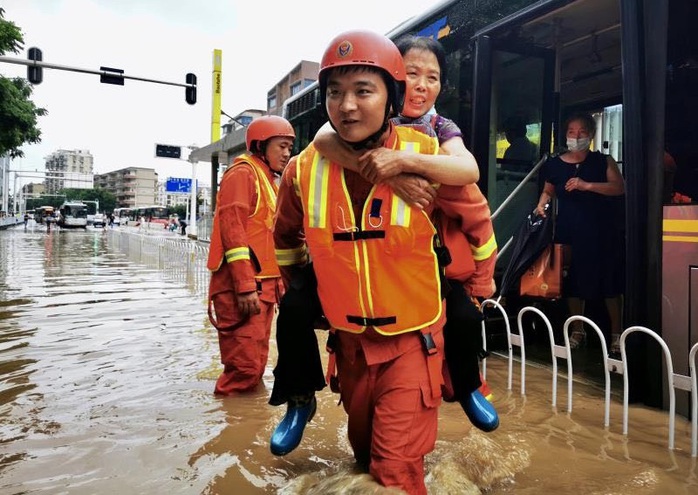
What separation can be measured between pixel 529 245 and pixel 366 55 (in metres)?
3.59

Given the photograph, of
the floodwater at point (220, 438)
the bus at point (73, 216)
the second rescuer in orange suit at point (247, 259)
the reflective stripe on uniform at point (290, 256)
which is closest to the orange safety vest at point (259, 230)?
the second rescuer in orange suit at point (247, 259)

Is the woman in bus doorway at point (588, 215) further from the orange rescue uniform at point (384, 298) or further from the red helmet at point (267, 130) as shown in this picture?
the orange rescue uniform at point (384, 298)

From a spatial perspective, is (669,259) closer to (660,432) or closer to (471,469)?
(660,432)

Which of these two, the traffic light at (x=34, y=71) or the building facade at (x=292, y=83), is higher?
the building facade at (x=292, y=83)

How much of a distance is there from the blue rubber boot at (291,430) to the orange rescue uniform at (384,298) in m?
0.31

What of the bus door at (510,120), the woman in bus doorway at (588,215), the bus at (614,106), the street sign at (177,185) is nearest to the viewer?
the bus at (614,106)

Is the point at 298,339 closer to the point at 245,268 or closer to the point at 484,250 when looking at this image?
the point at 484,250

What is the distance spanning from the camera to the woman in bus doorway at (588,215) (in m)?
4.96

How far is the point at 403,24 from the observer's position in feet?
20.0

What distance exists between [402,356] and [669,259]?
2555mm

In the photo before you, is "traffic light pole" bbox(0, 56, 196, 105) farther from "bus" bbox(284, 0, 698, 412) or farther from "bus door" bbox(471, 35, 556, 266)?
"bus door" bbox(471, 35, 556, 266)

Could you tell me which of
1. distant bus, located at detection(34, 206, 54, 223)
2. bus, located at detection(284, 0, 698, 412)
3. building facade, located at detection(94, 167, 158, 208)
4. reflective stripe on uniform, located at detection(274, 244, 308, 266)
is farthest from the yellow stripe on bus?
building facade, located at detection(94, 167, 158, 208)

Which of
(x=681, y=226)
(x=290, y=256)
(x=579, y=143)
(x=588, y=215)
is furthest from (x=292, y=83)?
(x=290, y=256)

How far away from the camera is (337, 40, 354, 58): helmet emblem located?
75.7 inches
